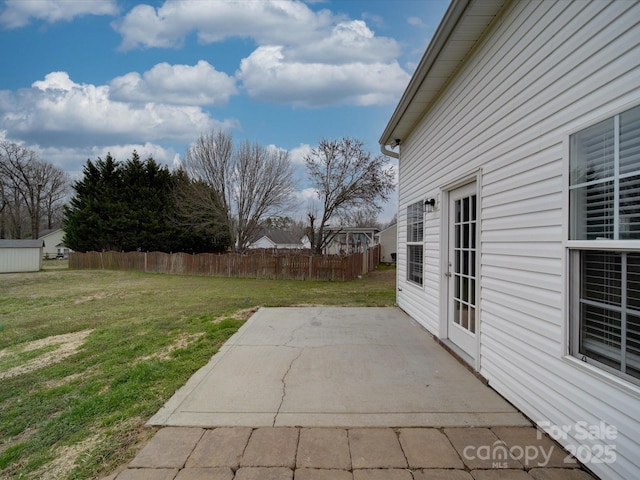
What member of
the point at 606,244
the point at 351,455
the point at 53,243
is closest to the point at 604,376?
the point at 606,244

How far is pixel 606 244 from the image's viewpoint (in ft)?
5.64

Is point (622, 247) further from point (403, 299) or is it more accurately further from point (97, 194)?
point (97, 194)

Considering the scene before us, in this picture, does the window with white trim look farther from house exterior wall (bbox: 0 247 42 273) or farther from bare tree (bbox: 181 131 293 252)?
house exterior wall (bbox: 0 247 42 273)

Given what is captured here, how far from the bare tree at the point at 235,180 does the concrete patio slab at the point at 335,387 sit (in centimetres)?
1467

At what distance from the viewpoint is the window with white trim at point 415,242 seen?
17.5 ft

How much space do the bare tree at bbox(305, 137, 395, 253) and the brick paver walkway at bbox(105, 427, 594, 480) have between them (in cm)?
1785

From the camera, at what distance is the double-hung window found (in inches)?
63.4

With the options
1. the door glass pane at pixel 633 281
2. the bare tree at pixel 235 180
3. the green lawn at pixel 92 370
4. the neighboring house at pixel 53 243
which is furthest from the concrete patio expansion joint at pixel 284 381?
the neighboring house at pixel 53 243

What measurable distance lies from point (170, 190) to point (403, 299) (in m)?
19.5

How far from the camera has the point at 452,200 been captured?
4.17m

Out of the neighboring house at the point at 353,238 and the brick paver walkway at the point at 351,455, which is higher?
the neighboring house at the point at 353,238

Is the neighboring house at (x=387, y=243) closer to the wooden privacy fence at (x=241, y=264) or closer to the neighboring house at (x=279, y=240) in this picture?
the wooden privacy fence at (x=241, y=264)

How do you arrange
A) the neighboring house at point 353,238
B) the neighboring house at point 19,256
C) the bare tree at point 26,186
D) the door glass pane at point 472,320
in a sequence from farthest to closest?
the bare tree at point 26,186 < the neighboring house at point 353,238 < the neighboring house at point 19,256 < the door glass pane at point 472,320

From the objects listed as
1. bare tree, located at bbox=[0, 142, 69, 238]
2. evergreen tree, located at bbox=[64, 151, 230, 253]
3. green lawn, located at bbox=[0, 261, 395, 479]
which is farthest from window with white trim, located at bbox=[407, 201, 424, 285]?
bare tree, located at bbox=[0, 142, 69, 238]
